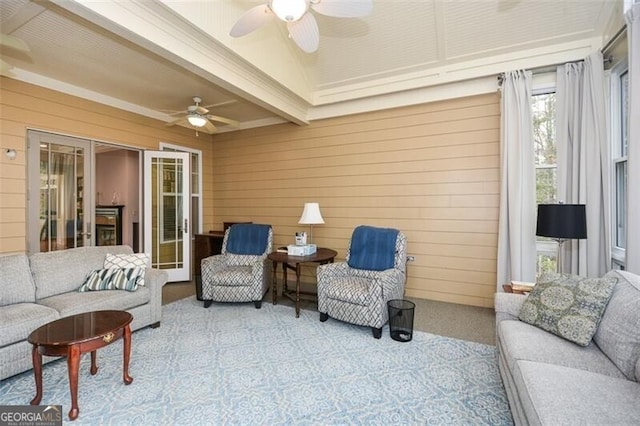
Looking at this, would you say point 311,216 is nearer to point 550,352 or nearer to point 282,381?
point 282,381

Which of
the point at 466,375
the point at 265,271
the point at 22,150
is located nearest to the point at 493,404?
the point at 466,375

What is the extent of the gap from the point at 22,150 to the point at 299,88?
348 centimetres

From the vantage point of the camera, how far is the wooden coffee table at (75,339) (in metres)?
1.88

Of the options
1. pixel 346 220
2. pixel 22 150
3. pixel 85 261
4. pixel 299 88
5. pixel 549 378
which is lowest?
pixel 549 378

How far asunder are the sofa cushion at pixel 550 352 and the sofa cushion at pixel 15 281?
383cm

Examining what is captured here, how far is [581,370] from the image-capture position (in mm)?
1612

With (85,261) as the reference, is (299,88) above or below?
above

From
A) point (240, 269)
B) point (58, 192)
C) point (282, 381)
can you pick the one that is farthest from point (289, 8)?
point (58, 192)

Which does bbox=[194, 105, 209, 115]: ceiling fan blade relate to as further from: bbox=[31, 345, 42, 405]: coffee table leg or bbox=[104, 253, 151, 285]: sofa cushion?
bbox=[31, 345, 42, 405]: coffee table leg

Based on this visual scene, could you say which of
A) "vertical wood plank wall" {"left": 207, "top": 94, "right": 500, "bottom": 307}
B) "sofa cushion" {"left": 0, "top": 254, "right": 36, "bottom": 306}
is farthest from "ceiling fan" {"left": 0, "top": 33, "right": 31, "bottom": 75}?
"vertical wood plank wall" {"left": 207, "top": 94, "right": 500, "bottom": 307}

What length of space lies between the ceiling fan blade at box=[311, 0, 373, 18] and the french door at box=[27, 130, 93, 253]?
3917 mm

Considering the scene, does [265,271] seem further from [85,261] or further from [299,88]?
[299,88]

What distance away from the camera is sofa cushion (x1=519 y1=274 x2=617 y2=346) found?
1912mm

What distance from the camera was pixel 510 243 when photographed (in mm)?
3541
